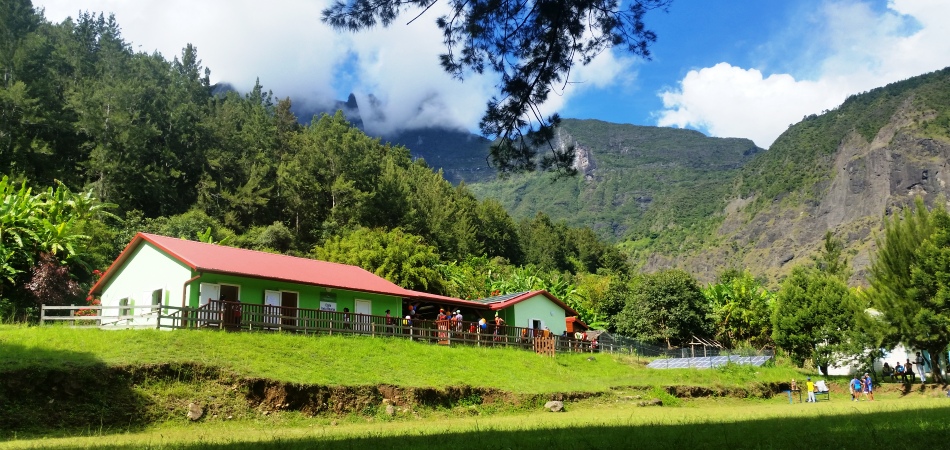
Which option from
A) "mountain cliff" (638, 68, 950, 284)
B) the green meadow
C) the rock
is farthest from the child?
"mountain cliff" (638, 68, 950, 284)

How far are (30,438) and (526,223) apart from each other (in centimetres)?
9527

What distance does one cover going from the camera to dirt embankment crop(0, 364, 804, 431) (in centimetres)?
1561

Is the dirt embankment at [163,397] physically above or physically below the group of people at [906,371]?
above

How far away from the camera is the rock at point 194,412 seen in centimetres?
1683

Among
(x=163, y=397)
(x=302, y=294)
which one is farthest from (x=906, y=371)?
(x=163, y=397)

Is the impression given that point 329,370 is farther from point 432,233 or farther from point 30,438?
point 432,233

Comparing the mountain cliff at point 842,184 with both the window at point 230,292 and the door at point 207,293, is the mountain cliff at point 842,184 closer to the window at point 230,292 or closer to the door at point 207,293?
the window at point 230,292

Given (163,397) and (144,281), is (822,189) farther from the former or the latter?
(163,397)

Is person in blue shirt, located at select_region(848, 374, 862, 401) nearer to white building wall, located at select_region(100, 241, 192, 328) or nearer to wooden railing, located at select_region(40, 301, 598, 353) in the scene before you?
wooden railing, located at select_region(40, 301, 598, 353)

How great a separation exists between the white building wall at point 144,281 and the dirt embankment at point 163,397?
26.1ft

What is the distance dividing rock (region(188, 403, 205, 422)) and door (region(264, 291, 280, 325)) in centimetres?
777

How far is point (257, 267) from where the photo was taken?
28.6 metres

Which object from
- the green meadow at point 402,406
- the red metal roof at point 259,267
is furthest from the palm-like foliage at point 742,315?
the red metal roof at point 259,267

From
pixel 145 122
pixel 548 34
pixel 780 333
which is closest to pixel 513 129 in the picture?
pixel 548 34
